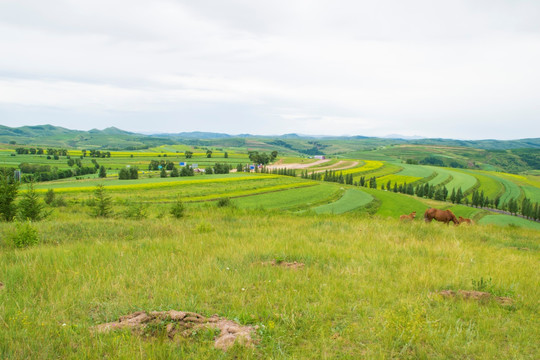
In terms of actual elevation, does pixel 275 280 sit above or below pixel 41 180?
above

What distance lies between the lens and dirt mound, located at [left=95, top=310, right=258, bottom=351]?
3.87 m

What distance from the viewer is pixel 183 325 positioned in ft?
13.6

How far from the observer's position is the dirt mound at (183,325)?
387 cm

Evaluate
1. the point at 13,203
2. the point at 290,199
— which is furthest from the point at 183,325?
the point at 290,199

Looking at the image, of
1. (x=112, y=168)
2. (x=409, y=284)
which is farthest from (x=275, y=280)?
(x=112, y=168)

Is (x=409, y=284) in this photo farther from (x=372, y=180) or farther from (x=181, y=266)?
(x=372, y=180)

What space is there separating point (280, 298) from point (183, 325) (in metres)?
1.76

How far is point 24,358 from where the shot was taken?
3.29 m

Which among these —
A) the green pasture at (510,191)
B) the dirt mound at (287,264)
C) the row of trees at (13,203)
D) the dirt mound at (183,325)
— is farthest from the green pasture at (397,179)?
the dirt mound at (183,325)

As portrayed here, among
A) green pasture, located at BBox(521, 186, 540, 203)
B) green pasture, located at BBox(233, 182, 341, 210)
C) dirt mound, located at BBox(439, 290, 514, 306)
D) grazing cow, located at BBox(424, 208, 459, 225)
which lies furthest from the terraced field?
dirt mound, located at BBox(439, 290, 514, 306)

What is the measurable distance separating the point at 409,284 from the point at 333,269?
166 cm

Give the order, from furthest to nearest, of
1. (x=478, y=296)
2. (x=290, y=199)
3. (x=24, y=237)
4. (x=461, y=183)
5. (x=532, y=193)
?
(x=461, y=183) < (x=532, y=193) < (x=290, y=199) < (x=24, y=237) < (x=478, y=296)

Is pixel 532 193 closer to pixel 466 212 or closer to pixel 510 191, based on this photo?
pixel 510 191

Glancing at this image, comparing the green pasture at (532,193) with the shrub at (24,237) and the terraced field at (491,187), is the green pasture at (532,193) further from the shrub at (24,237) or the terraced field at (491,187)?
the shrub at (24,237)
